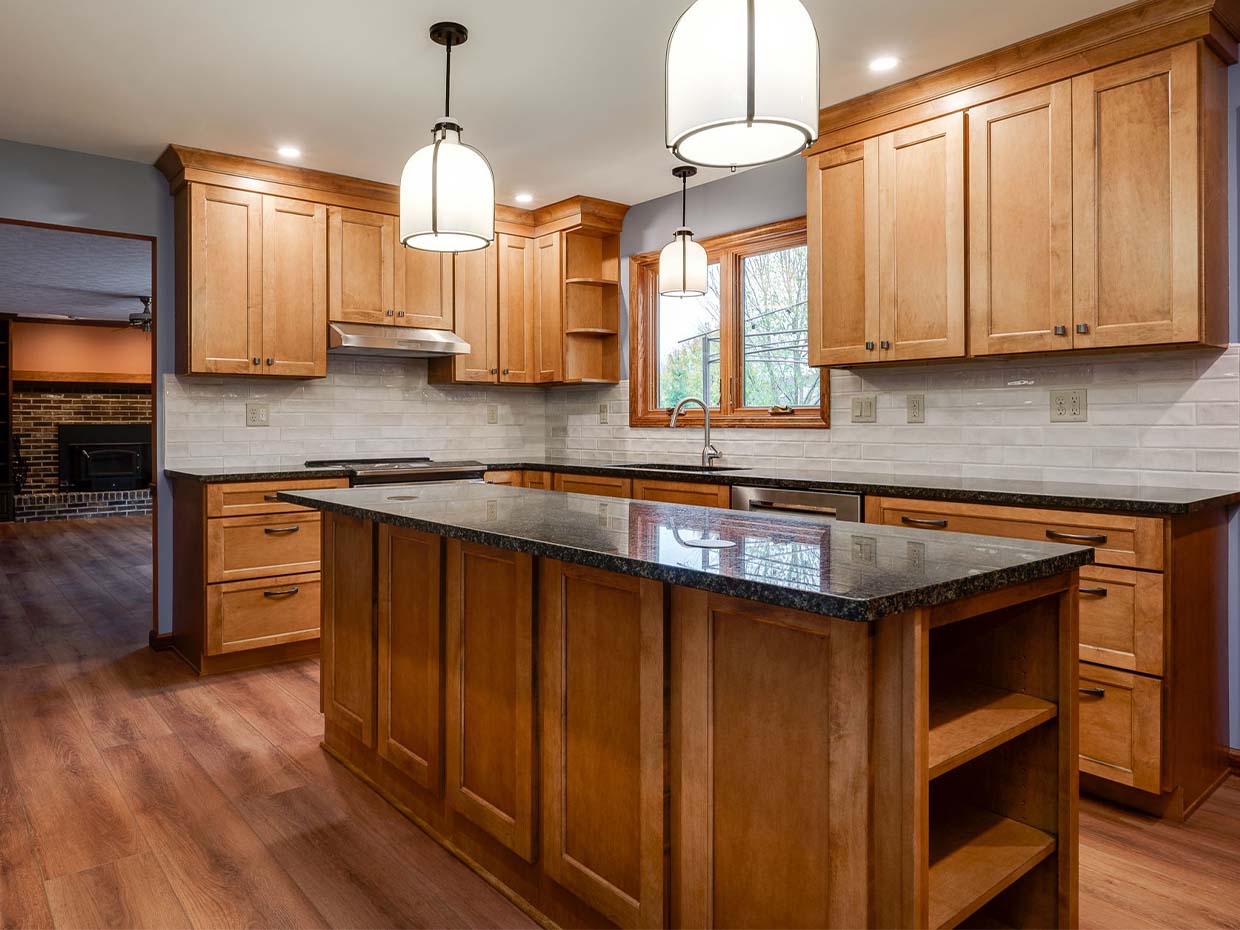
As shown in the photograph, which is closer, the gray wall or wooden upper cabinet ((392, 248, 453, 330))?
the gray wall

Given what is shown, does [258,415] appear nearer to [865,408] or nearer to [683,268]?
[683,268]

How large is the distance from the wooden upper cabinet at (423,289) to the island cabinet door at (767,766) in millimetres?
3597

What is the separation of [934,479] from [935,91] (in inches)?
58.5

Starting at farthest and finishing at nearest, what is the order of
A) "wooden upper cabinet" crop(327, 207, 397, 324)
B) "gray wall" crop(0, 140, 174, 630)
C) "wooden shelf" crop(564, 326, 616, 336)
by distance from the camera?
"wooden shelf" crop(564, 326, 616, 336)
"wooden upper cabinet" crop(327, 207, 397, 324)
"gray wall" crop(0, 140, 174, 630)

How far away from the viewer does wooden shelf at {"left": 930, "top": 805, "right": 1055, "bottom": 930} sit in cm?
125

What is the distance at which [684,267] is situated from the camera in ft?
12.9

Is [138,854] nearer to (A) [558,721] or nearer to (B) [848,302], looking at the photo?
(A) [558,721]

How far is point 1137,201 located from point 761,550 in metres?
2.06

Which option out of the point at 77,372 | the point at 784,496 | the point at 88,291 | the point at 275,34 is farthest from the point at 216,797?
the point at 77,372

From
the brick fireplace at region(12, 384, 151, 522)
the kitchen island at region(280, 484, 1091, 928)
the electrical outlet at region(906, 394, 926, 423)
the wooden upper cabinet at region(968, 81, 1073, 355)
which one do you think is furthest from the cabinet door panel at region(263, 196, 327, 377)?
the brick fireplace at region(12, 384, 151, 522)

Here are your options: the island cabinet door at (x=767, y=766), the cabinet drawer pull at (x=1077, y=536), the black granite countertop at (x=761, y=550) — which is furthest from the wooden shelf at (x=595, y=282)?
the island cabinet door at (x=767, y=766)

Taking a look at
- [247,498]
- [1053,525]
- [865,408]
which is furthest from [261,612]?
[1053,525]

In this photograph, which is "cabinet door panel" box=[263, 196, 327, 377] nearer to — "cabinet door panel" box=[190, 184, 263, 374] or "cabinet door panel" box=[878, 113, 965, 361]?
"cabinet door panel" box=[190, 184, 263, 374]

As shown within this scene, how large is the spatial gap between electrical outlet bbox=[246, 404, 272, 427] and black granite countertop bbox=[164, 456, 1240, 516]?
0.41 meters
